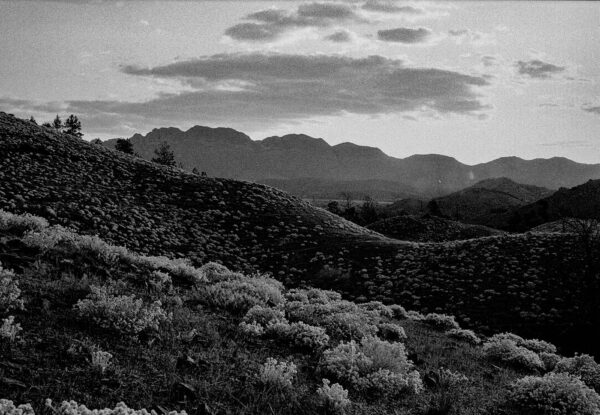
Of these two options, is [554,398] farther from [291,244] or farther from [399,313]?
[291,244]

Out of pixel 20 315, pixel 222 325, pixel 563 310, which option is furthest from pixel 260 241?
pixel 20 315

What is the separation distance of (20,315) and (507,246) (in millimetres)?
28963

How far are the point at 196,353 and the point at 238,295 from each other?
11.9 ft

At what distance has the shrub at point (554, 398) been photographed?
27.9 ft

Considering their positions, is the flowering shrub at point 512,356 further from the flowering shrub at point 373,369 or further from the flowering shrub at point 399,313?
the flowering shrub at point 399,313

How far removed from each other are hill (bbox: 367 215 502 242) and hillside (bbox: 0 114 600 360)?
28.8 metres

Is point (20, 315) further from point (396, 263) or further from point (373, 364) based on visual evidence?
point (396, 263)

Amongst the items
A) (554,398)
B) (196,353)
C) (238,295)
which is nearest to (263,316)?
(238,295)

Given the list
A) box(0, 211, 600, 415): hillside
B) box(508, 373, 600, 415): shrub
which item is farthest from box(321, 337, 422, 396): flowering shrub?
box(508, 373, 600, 415): shrub

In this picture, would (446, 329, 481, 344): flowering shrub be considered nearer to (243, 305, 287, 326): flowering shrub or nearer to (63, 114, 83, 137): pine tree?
(243, 305, 287, 326): flowering shrub

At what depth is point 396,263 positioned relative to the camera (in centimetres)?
2875

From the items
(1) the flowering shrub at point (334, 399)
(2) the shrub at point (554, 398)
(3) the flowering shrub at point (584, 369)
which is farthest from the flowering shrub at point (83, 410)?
(3) the flowering shrub at point (584, 369)

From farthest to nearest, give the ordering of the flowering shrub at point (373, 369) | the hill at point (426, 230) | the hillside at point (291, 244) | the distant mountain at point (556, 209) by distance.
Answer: the distant mountain at point (556, 209) < the hill at point (426, 230) < the hillside at point (291, 244) < the flowering shrub at point (373, 369)

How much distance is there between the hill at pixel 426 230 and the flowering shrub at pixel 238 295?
174 feet
